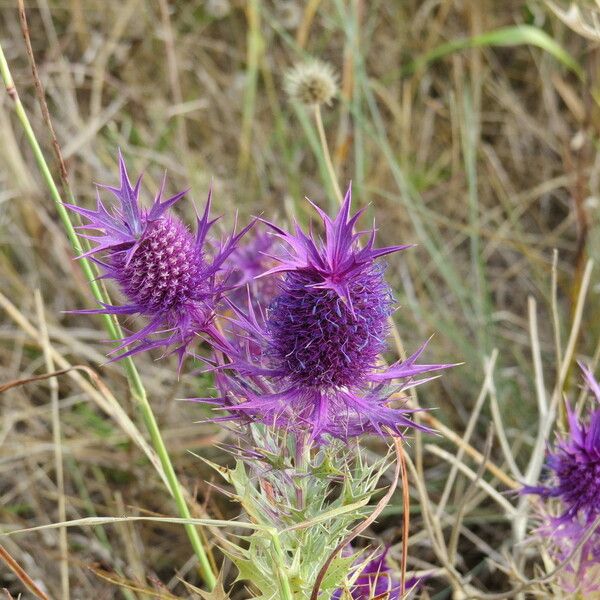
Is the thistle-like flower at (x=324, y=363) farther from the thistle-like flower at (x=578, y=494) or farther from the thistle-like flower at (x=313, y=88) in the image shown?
the thistle-like flower at (x=313, y=88)

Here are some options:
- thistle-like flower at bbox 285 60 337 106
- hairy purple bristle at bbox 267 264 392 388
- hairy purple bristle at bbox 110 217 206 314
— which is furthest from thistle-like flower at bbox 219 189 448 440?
thistle-like flower at bbox 285 60 337 106

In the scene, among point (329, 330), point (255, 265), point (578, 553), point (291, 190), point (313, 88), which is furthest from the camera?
point (291, 190)

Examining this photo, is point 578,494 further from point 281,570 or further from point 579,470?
point 281,570

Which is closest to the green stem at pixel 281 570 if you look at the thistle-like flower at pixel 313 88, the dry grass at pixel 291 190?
the dry grass at pixel 291 190

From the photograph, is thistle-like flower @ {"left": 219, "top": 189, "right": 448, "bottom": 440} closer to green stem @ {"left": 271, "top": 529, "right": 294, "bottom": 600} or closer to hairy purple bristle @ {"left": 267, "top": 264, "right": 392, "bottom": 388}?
hairy purple bristle @ {"left": 267, "top": 264, "right": 392, "bottom": 388}

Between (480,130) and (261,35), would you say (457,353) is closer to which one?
(480,130)

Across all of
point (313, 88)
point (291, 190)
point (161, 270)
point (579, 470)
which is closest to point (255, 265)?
point (313, 88)

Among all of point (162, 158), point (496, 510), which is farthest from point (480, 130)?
point (496, 510)
